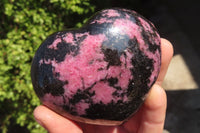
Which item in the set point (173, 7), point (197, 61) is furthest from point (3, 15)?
point (173, 7)

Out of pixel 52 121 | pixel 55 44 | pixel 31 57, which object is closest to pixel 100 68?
pixel 55 44

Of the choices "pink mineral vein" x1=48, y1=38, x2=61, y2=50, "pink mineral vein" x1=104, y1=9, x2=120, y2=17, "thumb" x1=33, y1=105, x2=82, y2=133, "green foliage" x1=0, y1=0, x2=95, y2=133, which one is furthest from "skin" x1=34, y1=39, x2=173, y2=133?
"green foliage" x1=0, y1=0, x2=95, y2=133

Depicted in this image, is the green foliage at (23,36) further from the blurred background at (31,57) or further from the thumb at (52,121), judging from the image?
the thumb at (52,121)

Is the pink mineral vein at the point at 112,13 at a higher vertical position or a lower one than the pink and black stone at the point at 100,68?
higher

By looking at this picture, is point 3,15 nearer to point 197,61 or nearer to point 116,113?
point 116,113

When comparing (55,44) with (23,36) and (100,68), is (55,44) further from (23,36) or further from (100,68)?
(23,36)

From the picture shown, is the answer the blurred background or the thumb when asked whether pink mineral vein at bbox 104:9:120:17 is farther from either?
the blurred background

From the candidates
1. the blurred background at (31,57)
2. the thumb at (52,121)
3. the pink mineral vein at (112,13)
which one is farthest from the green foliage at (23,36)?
the pink mineral vein at (112,13)
